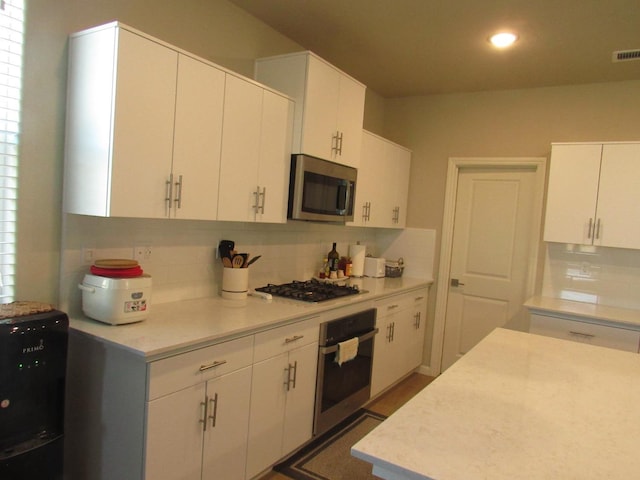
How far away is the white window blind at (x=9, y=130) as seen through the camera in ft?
5.87

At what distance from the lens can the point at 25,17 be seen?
183 centimetres

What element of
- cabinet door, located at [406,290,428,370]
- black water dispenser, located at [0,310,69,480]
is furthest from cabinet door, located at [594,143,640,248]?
black water dispenser, located at [0,310,69,480]

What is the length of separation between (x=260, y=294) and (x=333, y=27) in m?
1.84

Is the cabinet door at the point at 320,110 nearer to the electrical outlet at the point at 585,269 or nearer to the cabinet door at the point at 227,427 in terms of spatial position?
the cabinet door at the point at 227,427

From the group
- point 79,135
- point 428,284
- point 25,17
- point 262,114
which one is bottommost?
point 428,284

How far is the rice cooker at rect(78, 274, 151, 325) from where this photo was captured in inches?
74.9

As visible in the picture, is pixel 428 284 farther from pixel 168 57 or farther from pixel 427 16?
pixel 168 57

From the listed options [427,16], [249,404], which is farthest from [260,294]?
[427,16]

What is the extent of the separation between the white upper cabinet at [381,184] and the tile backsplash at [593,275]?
55.2 inches

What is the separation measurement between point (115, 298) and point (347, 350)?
1531 mm

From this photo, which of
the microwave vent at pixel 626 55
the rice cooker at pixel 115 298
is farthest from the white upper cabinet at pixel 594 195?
the rice cooker at pixel 115 298

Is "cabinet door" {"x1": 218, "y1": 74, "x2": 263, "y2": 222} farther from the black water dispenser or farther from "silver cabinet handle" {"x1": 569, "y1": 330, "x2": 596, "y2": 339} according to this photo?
"silver cabinet handle" {"x1": 569, "y1": 330, "x2": 596, "y2": 339}

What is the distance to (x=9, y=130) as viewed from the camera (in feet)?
5.97

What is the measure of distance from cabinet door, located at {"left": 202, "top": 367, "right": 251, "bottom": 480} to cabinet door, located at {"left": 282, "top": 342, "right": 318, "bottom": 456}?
358 millimetres
